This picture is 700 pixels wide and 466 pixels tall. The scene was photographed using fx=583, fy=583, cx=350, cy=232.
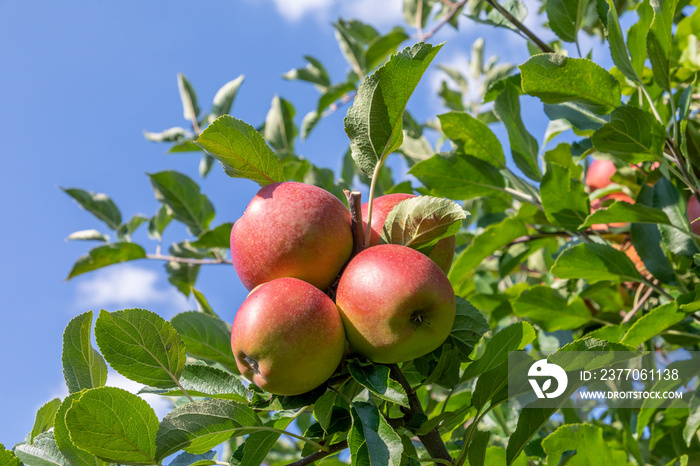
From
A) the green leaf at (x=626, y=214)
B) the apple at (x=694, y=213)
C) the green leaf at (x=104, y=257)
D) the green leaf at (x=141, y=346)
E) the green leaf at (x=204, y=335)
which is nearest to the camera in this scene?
the green leaf at (x=141, y=346)

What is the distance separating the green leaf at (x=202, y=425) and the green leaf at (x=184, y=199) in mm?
1445

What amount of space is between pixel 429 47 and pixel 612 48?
0.72 m

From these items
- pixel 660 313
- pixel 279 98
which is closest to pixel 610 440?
pixel 660 313

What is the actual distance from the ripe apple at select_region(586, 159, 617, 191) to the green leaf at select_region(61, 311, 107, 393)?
1873 mm

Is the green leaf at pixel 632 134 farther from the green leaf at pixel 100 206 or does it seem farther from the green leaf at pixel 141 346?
the green leaf at pixel 100 206

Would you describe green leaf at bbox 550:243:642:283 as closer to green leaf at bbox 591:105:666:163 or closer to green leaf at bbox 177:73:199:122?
green leaf at bbox 591:105:666:163

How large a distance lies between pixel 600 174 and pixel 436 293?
1.60 meters

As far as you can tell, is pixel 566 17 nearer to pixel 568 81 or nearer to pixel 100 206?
pixel 568 81

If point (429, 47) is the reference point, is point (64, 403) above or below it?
below

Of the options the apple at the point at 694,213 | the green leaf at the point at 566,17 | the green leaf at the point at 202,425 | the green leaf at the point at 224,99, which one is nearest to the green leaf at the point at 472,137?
the green leaf at the point at 566,17

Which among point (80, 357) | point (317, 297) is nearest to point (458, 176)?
point (317, 297)

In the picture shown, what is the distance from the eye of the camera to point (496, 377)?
41.8 inches

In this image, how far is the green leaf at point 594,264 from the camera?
160cm

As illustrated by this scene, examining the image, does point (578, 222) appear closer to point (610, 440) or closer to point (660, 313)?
point (660, 313)
